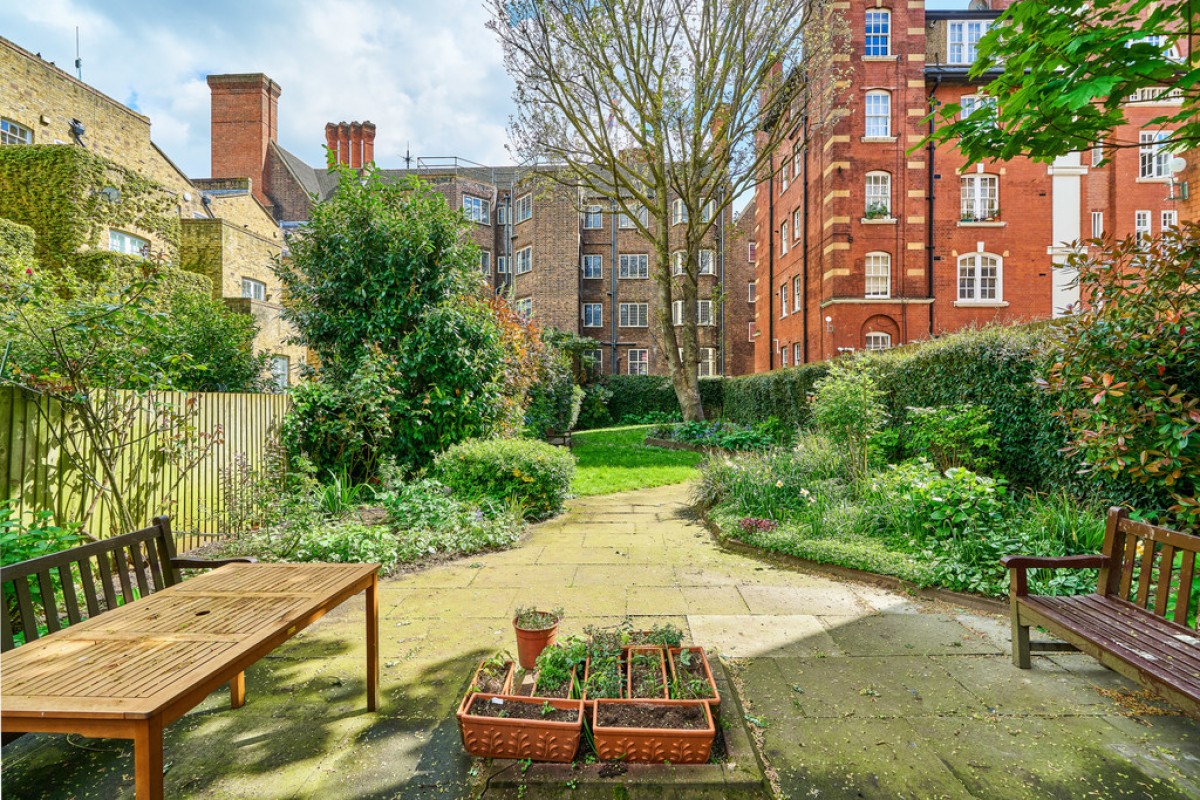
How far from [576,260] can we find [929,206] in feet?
56.1

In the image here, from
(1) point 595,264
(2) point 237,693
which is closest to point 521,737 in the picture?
(2) point 237,693

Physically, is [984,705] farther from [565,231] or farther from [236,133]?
[236,133]

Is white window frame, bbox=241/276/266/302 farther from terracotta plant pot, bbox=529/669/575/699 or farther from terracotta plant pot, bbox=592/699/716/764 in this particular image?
terracotta plant pot, bbox=592/699/716/764

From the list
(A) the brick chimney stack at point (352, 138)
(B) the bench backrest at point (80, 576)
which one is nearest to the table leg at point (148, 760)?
(B) the bench backrest at point (80, 576)

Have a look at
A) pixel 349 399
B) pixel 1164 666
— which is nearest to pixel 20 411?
pixel 349 399

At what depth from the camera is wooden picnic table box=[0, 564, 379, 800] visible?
1.67 metres

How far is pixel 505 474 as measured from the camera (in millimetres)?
8102

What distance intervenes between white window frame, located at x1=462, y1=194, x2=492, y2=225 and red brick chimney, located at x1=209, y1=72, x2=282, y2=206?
10414 mm

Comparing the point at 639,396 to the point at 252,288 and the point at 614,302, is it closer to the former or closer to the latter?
the point at 614,302

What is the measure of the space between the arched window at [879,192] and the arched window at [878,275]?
4.98 ft

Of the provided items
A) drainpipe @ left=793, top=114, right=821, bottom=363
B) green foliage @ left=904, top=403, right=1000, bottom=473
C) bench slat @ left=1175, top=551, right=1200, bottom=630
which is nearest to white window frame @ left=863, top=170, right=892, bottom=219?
drainpipe @ left=793, top=114, right=821, bottom=363

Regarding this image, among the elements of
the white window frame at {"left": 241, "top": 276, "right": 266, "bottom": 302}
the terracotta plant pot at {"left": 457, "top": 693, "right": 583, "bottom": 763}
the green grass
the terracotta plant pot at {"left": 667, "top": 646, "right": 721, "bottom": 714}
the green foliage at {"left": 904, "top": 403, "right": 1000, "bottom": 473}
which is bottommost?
the green grass

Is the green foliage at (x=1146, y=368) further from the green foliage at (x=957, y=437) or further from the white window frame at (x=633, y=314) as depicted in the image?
the white window frame at (x=633, y=314)

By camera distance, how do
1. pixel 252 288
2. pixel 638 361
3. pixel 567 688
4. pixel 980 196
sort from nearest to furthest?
pixel 567 688
pixel 252 288
pixel 980 196
pixel 638 361
